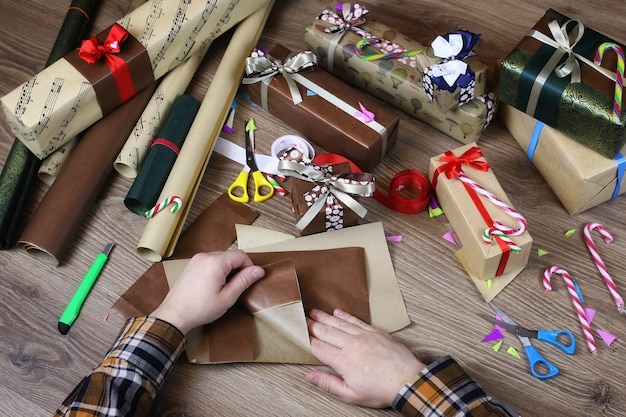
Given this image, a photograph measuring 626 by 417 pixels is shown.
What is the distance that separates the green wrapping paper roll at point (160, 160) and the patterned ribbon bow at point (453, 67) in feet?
1.62

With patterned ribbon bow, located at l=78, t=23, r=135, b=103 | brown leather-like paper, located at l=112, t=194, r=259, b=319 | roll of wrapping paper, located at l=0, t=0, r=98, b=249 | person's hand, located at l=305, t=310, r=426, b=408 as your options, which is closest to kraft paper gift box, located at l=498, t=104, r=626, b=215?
person's hand, located at l=305, t=310, r=426, b=408

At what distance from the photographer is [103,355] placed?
1.30m

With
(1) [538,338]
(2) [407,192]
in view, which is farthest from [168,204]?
(1) [538,338]

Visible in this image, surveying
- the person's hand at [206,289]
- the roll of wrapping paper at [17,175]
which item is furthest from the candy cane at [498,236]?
the roll of wrapping paper at [17,175]

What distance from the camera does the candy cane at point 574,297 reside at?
4.19 feet

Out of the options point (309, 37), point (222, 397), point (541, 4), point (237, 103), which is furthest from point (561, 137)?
point (222, 397)

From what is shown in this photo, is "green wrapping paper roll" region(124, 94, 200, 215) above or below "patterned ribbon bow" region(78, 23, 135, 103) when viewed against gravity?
below

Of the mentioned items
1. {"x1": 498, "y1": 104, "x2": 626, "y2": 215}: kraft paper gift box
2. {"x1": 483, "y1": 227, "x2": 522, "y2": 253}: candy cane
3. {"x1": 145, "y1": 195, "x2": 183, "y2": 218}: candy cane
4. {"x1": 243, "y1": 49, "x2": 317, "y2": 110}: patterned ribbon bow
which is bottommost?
{"x1": 145, "y1": 195, "x2": 183, "y2": 218}: candy cane

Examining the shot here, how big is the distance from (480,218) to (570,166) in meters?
0.20

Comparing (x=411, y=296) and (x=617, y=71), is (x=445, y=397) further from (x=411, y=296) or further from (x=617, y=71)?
(x=617, y=71)

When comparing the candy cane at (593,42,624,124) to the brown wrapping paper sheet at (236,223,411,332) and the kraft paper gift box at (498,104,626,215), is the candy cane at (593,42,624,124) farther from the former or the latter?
the brown wrapping paper sheet at (236,223,411,332)

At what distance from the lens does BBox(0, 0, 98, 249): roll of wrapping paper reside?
4.60ft

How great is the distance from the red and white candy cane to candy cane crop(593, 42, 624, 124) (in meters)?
0.23

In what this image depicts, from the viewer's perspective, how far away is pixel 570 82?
1325 mm
